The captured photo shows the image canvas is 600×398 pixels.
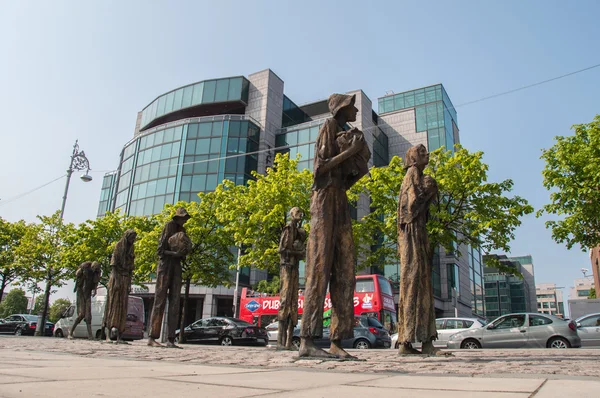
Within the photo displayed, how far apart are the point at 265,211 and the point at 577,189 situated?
1481cm

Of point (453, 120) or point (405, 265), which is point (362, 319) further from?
point (453, 120)

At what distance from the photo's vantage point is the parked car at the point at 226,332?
1955cm

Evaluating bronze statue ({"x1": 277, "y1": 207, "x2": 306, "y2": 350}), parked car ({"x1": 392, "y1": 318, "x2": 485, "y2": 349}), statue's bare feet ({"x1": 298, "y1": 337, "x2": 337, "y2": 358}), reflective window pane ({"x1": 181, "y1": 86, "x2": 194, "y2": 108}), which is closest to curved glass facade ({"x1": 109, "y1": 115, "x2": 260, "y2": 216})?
reflective window pane ({"x1": 181, "y1": 86, "x2": 194, "y2": 108})

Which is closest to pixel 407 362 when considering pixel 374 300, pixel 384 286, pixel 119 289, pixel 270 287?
pixel 119 289

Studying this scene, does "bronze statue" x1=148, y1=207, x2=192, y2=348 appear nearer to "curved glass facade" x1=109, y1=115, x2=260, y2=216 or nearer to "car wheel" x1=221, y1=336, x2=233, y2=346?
"car wheel" x1=221, y1=336, x2=233, y2=346

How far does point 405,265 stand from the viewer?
250 inches

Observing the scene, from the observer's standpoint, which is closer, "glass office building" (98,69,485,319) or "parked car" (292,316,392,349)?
"parked car" (292,316,392,349)

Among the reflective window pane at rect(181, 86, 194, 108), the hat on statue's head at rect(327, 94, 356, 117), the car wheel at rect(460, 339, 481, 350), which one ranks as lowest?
the car wheel at rect(460, 339, 481, 350)

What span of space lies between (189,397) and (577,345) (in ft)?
51.2

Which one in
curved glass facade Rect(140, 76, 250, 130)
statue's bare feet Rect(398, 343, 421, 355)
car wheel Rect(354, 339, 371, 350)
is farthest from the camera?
curved glass facade Rect(140, 76, 250, 130)

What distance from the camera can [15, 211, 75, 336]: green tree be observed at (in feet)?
102

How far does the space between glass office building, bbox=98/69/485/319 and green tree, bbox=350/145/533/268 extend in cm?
1510

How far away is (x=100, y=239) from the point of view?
30547 mm

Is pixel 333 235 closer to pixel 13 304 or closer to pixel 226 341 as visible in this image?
→ pixel 226 341
